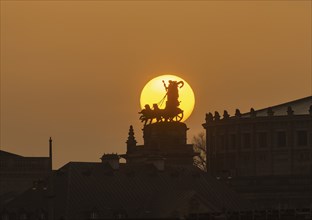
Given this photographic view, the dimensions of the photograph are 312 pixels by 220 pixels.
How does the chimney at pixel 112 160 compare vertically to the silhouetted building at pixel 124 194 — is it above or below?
above

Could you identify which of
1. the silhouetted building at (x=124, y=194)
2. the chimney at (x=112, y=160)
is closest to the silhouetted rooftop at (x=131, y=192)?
the silhouetted building at (x=124, y=194)

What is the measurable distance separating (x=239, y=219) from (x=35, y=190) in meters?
41.8

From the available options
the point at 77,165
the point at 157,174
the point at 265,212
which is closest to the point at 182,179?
the point at 157,174

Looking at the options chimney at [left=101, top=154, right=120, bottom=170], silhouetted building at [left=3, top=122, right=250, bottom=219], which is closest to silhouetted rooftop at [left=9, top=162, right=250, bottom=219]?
silhouetted building at [left=3, top=122, right=250, bottom=219]

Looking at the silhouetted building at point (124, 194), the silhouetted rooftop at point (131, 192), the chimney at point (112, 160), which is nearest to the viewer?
the silhouetted building at point (124, 194)

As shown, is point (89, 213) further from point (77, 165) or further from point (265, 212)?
point (265, 212)

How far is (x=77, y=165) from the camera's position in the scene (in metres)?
184

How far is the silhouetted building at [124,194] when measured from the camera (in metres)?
177

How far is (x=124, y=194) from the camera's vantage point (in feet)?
607

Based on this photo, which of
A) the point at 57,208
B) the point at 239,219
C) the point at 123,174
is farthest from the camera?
the point at 123,174

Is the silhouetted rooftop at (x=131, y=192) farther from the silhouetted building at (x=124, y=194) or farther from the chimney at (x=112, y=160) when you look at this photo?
the chimney at (x=112, y=160)

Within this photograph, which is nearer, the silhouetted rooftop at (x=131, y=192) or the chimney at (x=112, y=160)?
the silhouetted rooftop at (x=131, y=192)

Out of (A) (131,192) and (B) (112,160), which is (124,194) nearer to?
(A) (131,192)

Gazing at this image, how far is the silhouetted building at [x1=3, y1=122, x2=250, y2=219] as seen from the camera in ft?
582
